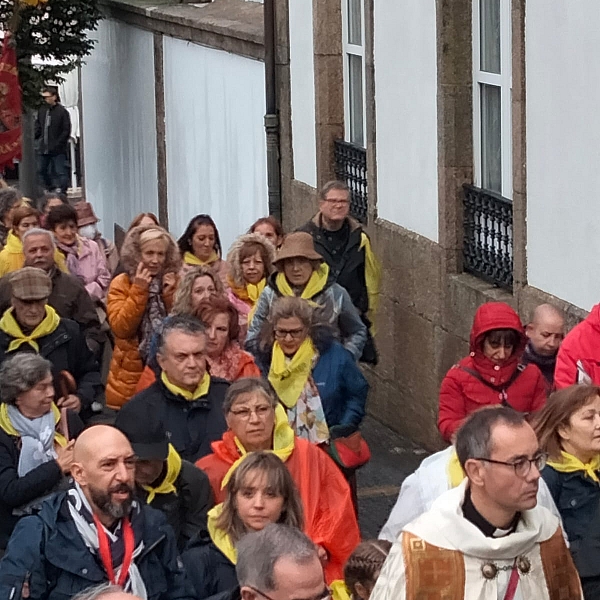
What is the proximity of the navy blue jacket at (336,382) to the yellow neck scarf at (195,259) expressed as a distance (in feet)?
9.49

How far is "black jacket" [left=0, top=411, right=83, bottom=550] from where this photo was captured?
7.27 m

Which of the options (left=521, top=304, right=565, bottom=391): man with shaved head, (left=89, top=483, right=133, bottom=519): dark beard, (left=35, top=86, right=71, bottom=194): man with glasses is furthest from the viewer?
(left=35, top=86, right=71, bottom=194): man with glasses

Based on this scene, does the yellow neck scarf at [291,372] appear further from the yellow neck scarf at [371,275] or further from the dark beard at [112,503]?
the yellow neck scarf at [371,275]

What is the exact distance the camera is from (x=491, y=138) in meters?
11.4

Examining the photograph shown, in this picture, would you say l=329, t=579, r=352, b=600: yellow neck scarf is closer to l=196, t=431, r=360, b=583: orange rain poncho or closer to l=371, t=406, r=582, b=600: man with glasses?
l=196, t=431, r=360, b=583: orange rain poncho

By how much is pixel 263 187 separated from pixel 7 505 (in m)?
9.42

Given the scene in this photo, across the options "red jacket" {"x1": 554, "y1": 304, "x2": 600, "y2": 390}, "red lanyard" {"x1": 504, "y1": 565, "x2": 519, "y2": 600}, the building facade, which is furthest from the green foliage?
"red lanyard" {"x1": 504, "y1": 565, "x2": 519, "y2": 600}

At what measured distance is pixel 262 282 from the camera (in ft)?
34.8

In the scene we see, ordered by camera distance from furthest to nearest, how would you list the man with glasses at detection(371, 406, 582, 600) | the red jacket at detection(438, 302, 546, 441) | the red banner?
the red banner, the red jacket at detection(438, 302, 546, 441), the man with glasses at detection(371, 406, 582, 600)

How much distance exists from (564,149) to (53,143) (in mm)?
16209

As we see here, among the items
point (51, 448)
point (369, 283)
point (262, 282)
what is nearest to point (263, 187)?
point (369, 283)

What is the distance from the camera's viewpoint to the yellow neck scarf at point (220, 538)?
605 cm

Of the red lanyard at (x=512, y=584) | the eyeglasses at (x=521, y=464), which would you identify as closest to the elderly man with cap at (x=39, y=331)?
the eyeglasses at (x=521, y=464)

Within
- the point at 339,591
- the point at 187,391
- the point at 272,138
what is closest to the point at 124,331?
the point at 187,391
